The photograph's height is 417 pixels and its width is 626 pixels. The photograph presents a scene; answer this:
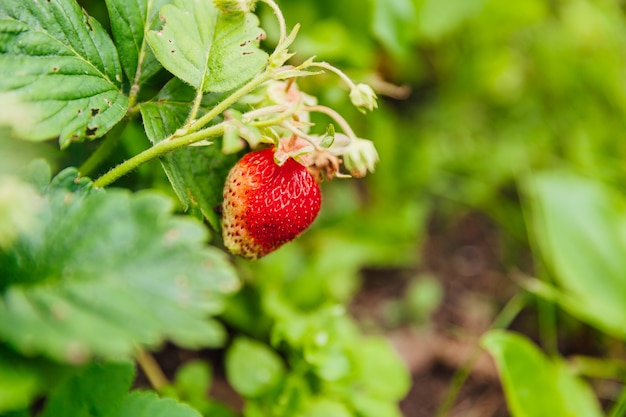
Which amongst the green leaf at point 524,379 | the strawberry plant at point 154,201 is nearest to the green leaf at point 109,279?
the strawberry plant at point 154,201

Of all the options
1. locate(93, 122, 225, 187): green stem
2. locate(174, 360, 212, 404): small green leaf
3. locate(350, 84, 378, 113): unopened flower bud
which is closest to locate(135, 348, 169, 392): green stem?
locate(174, 360, 212, 404): small green leaf

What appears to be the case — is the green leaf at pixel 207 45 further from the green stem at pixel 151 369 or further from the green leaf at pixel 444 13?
the green leaf at pixel 444 13

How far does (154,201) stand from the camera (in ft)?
2.02

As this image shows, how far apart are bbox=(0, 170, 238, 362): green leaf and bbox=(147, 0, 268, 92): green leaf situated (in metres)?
0.21

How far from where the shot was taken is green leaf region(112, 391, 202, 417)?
699 mm

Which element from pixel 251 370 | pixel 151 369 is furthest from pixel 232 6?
pixel 151 369

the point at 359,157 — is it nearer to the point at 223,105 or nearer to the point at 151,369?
the point at 223,105

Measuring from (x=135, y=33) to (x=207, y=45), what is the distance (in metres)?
0.11

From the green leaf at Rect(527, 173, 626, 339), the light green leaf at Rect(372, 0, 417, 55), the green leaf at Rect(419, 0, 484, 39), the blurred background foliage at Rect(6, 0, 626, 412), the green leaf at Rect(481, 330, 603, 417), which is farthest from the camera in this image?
the green leaf at Rect(419, 0, 484, 39)

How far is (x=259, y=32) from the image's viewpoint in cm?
82

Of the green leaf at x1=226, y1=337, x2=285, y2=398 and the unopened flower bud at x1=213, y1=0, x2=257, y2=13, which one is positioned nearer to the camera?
the unopened flower bud at x1=213, y1=0, x2=257, y2=13

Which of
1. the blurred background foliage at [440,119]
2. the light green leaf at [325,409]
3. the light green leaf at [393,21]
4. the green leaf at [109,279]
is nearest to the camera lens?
the green leaf at [109,279]

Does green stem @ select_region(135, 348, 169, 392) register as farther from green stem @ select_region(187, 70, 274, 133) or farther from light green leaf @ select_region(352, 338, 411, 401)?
green stem @ select_region(187, 70, 274, 133)

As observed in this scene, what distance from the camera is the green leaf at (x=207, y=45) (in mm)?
781
